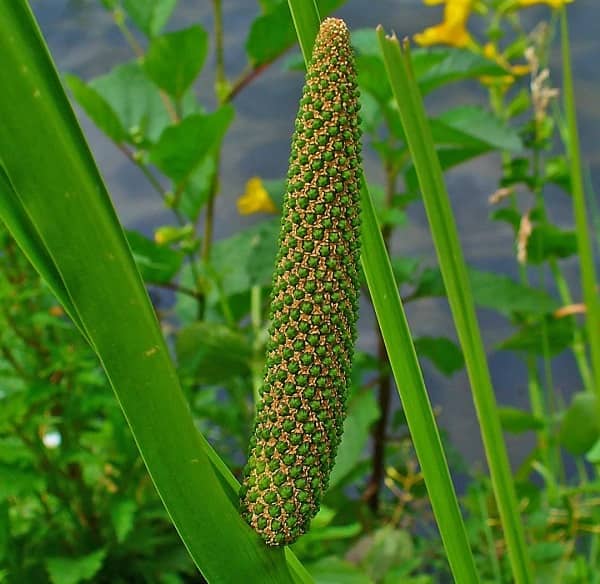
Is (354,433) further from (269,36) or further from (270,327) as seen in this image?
(270,327)

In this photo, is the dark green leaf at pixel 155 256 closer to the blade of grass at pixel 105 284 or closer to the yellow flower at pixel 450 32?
the yellow flower at pixel 450 32

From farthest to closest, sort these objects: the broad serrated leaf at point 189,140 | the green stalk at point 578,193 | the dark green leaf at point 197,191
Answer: the dark green leaf at point 197,191 < the broad serrated leaf at point 189,140 < the green stalk at point 578,193

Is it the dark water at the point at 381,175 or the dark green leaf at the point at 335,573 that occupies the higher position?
the dark water at the point at 381,175

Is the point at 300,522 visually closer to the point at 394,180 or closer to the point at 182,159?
the point at 182,159

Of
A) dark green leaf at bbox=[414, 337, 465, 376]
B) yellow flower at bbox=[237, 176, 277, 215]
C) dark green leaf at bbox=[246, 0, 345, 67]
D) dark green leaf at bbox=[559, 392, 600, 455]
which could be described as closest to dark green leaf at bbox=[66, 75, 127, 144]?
dark green leaf at bbox=[246, 0, 345, 67]

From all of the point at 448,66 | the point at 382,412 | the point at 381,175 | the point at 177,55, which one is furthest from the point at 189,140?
the point at 381,175

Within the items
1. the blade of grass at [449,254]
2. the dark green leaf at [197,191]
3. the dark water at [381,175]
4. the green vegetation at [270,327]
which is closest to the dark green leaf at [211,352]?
the green vegetation at [270,327]
